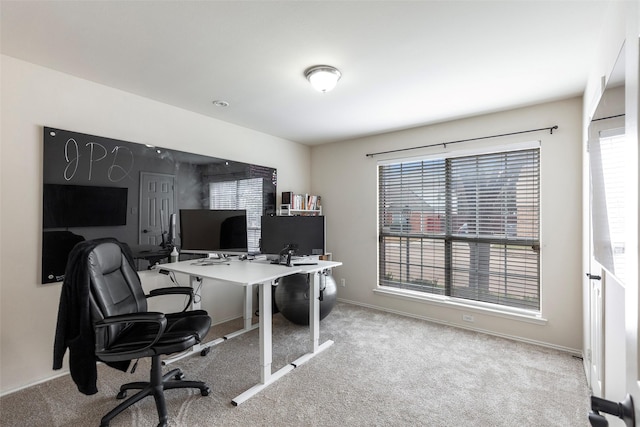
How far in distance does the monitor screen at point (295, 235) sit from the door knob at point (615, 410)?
95.3 inches

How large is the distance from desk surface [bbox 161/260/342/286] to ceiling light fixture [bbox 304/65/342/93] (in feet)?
5.20

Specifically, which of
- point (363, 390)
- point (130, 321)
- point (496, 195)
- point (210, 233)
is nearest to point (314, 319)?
point (363, 390)

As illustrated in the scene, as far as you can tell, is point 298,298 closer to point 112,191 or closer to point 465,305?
point 465,305

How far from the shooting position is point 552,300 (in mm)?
3062

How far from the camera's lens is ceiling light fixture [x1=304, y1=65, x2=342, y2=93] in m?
2.37

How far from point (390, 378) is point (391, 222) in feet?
7.32

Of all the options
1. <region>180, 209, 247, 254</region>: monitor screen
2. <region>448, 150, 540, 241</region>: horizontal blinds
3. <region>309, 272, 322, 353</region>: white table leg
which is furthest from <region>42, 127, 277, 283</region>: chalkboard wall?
<region>448, 150, 540, 241</region>: horizontal blinds

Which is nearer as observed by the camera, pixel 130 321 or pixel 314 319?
pixel 130 321

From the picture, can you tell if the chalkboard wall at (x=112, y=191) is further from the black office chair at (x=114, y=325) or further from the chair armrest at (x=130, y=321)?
the chair armrest at (x=130, y=321)

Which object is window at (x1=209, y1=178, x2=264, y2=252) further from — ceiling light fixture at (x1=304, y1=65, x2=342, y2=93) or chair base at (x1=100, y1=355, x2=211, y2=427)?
chair base at (x1=100, y1=355, x2=211, y2=427)

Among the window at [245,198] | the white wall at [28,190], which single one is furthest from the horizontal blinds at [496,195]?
the white wall at [28,190]

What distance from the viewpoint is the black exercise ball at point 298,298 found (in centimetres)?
341

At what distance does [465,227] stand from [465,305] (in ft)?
3.01

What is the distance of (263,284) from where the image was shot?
2357 mm
